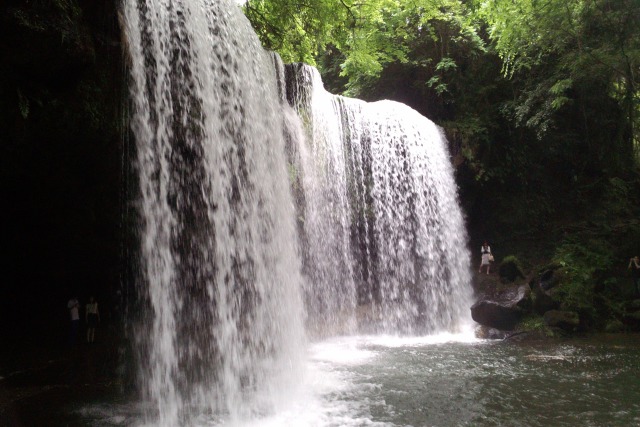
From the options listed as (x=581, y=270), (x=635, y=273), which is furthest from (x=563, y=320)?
(x=635, y=273)

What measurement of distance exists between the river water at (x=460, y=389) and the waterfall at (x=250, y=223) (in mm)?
498

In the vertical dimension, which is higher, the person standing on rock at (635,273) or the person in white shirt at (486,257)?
the person in white shirt at (486,257)

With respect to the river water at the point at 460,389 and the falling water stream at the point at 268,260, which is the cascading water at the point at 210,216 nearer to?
the falling water stream at the point at 268,260

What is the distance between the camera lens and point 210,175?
7.56 meters

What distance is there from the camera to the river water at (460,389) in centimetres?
507

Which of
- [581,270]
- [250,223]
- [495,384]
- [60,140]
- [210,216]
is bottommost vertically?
[495,384]

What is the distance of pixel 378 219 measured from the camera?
42.3 feet

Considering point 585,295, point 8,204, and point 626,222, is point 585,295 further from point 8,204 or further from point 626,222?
point 8,204

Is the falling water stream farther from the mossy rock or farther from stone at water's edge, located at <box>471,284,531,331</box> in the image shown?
the mossy rock

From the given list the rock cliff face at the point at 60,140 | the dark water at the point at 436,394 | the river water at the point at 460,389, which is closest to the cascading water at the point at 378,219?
the river water at the point at 460,389

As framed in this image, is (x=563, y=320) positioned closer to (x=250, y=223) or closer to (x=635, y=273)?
(x=635, y=273)

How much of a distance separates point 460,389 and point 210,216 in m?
4.83

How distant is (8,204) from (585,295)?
12.9 m

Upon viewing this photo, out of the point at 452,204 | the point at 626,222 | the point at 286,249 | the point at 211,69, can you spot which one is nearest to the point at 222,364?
the point at 286,249
